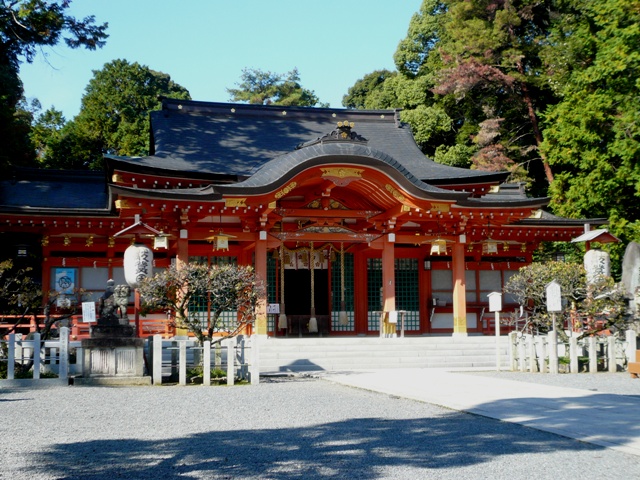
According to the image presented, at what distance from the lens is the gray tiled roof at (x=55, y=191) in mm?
17852

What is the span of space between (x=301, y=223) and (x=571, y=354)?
7.86m

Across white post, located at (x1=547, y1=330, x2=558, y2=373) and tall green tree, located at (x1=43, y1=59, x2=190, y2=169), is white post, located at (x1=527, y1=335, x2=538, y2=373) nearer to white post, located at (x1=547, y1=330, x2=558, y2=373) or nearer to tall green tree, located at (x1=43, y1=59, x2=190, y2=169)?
white post, located at (x1=547, y1=330, x2=558, y2=373)

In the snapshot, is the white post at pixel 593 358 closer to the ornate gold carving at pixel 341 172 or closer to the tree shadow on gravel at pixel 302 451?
→ the ornate gold carving at pixel 341 172

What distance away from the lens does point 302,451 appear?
612 centimetres

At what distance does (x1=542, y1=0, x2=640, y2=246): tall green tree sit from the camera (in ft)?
73.9

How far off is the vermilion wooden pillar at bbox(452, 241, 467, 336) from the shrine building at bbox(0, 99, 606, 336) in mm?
28

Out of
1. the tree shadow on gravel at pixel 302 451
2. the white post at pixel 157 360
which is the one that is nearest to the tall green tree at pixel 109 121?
the white post at pixel 157 360

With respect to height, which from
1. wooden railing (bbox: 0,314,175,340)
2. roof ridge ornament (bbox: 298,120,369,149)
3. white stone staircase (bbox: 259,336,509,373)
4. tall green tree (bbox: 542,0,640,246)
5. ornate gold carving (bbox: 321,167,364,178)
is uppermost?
tall green tree (bbox: 542,0,640,246)

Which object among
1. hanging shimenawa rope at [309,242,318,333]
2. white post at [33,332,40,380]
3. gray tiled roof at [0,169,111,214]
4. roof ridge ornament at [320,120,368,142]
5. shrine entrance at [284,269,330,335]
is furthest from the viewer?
shrine entrance at [284,269,330,335]

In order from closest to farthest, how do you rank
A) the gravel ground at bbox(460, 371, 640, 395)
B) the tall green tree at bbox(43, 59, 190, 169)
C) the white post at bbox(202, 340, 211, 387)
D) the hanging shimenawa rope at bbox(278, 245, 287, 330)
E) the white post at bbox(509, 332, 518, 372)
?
the gravel ground at bbox(460, 371, 640, 395) < the white post at bbox(202, 340, 211, 387) < the white post at bbox(509, 332, 518, 372) < the hanging shimenawa rope at bbox(278, 245, 287, 330) < the tall green tree at bbox(43, 59, 190, 169)

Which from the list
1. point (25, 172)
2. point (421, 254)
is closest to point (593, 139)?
point (421, 254)

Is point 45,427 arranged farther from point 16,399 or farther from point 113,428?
point 16,399

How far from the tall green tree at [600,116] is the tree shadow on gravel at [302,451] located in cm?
1817

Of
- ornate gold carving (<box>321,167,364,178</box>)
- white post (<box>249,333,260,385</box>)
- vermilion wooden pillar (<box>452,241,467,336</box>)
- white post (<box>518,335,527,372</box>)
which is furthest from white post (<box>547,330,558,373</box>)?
ornate gold carving (<box>321,167,364,178</box>)
